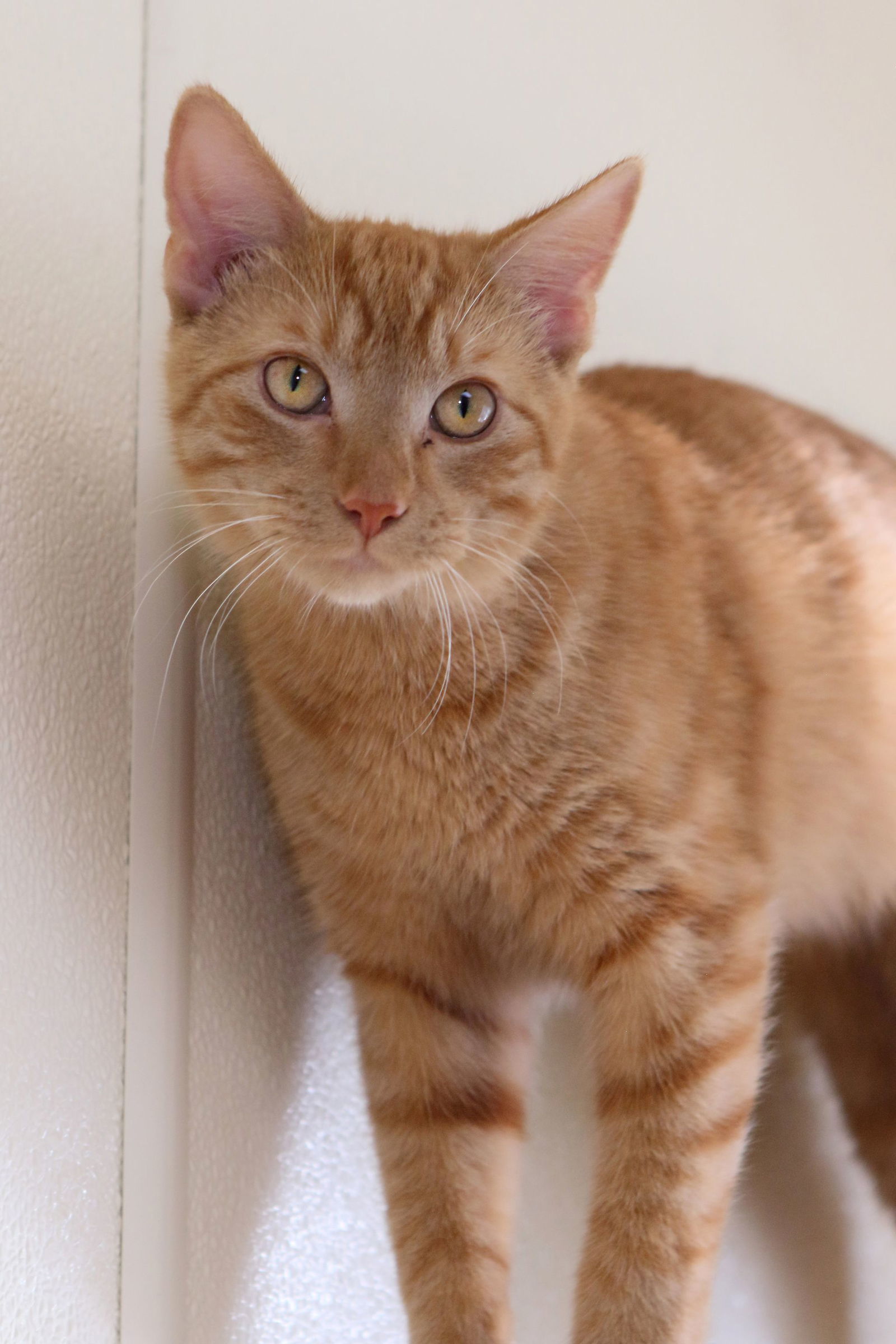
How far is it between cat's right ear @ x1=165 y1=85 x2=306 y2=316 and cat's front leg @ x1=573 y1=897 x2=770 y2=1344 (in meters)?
0.75

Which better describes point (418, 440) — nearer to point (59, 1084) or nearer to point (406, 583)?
Answer: point (406, 583)

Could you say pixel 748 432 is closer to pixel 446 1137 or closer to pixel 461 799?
pixel 461 799

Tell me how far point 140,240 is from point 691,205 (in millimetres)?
907

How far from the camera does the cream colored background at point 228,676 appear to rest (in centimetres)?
109

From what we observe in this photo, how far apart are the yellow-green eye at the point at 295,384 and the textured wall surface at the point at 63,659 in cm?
20

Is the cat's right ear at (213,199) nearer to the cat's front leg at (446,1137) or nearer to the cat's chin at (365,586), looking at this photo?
the cat's chin at (365,586)

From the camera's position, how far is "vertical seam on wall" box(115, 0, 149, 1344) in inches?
44.7

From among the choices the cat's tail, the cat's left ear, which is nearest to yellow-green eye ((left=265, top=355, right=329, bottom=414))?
the cat's left ear

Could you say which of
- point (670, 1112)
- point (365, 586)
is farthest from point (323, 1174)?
point (365, 586)

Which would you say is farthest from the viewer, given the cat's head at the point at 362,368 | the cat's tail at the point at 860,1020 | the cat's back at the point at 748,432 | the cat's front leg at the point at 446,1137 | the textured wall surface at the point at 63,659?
the cat's tail at the point at 860,1020

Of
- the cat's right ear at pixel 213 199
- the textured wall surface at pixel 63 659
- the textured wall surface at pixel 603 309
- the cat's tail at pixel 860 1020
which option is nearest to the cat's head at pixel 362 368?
the cat's right ear at pixel 213 199

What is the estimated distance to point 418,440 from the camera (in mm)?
1142

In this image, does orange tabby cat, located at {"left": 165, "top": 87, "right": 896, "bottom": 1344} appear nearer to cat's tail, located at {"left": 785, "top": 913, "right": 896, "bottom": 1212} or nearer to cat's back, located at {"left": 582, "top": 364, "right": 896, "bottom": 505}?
cat's back, located at {"left": 582, "top": 364, "right": 896, "bottom": 505}

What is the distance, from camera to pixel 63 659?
1133mm
